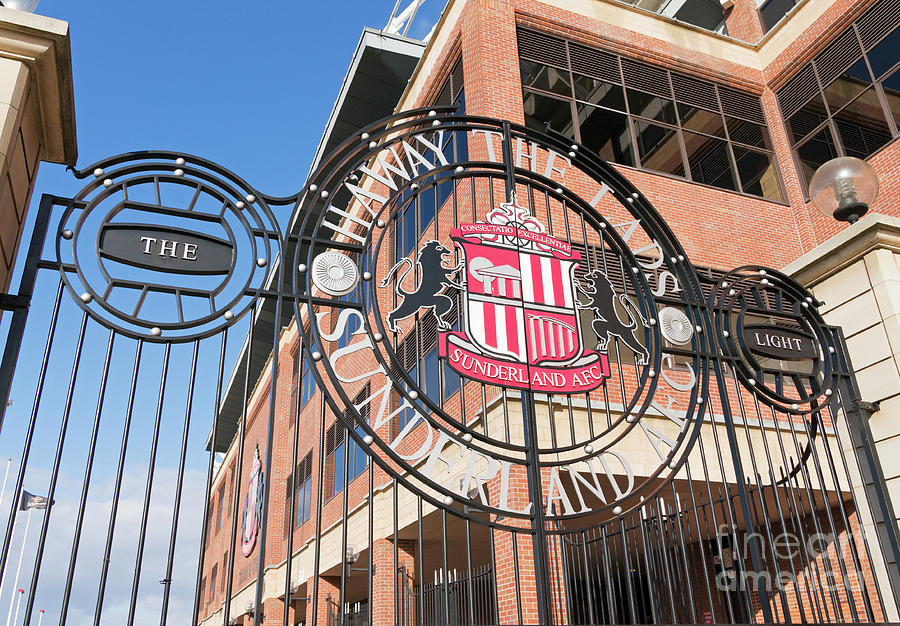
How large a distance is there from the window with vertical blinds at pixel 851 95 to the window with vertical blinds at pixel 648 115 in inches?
31.0

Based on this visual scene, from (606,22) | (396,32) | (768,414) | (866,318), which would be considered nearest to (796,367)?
(768,414)

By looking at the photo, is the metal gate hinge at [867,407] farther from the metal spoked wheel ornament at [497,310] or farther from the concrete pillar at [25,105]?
the concrete pillar at [25,105]

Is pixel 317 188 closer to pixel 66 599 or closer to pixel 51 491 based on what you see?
pixel 51 491

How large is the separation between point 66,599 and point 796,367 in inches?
441

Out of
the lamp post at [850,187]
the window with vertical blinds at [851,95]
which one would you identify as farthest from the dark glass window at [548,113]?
the lamp post at [850,187]

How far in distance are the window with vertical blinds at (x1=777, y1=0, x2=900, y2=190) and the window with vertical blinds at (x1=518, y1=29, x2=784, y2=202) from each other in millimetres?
788

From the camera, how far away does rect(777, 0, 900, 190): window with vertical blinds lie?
526 inches

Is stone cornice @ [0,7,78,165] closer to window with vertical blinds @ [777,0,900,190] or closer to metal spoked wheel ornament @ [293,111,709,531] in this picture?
metal spoked wheel ornament @ [293,111,709,531]

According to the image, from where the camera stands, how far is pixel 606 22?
1431cm

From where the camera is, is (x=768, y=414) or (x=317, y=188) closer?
(x=317, y=188)

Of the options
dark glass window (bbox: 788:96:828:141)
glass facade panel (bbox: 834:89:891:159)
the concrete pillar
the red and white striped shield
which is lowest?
the red and white striped shield

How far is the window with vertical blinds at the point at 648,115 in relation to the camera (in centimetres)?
1341

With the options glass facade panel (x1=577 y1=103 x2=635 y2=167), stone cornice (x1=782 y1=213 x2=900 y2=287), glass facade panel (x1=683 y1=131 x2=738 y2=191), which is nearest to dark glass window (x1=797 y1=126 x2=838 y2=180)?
glass facade panel (x1=683 y1=131 x2=738 y2=191)

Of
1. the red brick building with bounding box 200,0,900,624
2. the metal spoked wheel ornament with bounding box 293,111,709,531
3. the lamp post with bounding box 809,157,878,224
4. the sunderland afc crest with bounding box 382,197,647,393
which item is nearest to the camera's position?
the metal spoked wheel ornament with bounding box 293,111,709,531
